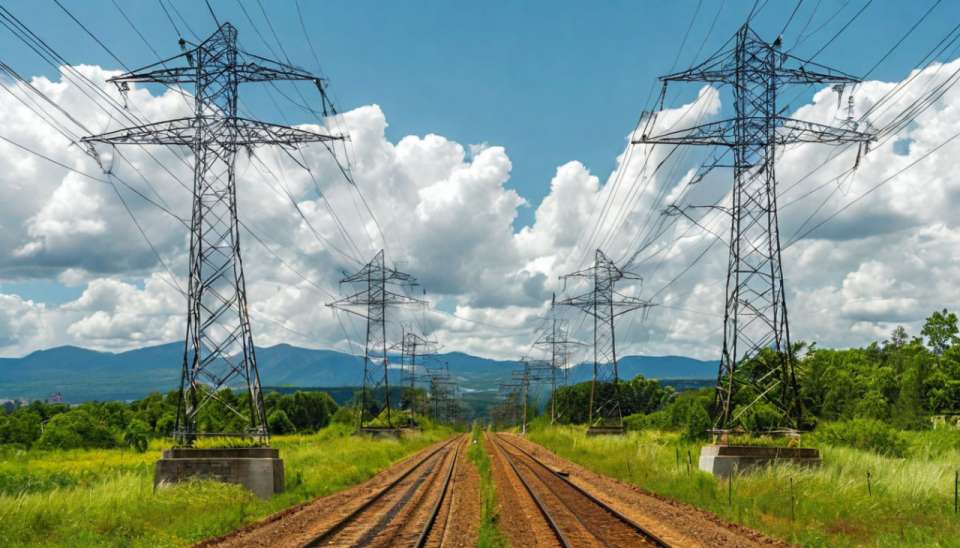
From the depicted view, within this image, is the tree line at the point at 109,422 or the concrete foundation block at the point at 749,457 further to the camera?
the tree line at the point at 109,422

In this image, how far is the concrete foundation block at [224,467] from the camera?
24828 millimetres

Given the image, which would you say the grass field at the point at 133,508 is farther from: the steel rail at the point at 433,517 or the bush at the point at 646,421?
the bush at the point at 646,421

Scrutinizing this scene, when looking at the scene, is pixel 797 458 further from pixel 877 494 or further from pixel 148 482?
pixel 148 482

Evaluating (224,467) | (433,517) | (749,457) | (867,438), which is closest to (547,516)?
(433,517)

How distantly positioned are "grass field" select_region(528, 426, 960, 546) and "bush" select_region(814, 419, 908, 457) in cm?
290

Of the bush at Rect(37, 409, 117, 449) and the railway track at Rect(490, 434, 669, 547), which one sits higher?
the railway track at Rect(490, 434, 669, 547)

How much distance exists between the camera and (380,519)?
21.9 metres

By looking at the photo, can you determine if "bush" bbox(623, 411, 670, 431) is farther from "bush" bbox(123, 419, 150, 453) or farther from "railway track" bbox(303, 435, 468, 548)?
"railway track" bbox(303, 435, 468, 548)

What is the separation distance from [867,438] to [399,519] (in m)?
25.5

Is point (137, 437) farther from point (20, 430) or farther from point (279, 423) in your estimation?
point (279, 423)

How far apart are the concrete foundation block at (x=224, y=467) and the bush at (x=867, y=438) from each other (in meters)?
26.5

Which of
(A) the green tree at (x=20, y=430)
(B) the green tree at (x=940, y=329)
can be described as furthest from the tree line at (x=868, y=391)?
(A) the green tree at (x=20, y=430)

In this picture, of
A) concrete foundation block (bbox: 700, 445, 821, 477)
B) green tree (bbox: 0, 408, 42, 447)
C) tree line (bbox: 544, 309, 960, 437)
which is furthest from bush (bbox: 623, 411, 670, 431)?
green tree (bbox: 0, 408, 42, 447)

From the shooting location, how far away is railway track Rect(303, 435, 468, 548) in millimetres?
17969
